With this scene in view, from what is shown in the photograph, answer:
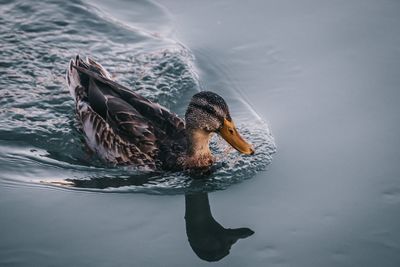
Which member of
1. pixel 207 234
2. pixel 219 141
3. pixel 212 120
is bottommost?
pixel 207 234

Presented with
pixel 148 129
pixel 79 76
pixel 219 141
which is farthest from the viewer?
pixel 79 76

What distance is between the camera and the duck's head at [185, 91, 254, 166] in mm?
8906

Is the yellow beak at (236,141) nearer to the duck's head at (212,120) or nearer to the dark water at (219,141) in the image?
the duck's head at (212,120)

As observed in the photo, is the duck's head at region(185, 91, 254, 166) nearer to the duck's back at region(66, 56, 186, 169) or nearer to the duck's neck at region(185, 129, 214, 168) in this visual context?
the duck's neck at region(185, 129, 214, 168)

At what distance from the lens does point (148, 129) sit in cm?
969

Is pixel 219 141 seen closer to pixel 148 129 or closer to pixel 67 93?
pixel 148 129

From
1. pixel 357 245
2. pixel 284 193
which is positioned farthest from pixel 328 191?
pixel 357 245

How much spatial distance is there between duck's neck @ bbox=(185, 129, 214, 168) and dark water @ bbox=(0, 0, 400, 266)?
260mm

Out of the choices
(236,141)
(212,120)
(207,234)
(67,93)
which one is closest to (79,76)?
(67,93)

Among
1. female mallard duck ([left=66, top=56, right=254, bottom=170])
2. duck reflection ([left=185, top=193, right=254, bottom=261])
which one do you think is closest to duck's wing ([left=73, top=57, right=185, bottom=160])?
female mallard duck ([left=66, top=56, right=254, bottom=170])

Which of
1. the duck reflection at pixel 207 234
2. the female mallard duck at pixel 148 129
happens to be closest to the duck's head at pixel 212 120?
the female mallard duck at pixel 148 129

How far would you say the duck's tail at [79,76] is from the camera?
10598 millimetres

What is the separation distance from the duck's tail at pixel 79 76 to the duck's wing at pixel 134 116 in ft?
0.98

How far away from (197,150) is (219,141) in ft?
3.67
